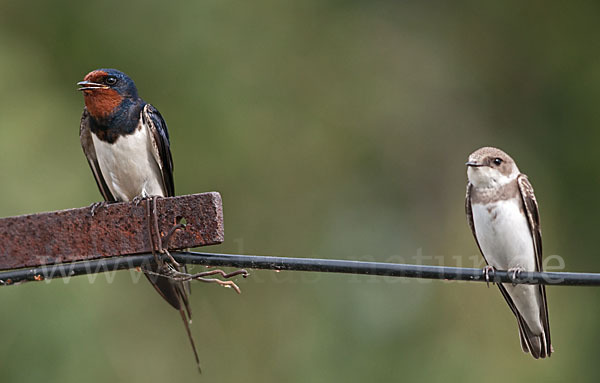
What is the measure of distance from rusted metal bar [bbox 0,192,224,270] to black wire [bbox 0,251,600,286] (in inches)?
1.2

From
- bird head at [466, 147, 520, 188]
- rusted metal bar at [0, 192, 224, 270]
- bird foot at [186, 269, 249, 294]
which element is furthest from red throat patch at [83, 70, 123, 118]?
bird head at [466, 147, 520, 188]

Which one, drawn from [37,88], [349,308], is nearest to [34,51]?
[37,88]

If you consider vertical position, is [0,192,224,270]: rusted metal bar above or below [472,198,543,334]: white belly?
above

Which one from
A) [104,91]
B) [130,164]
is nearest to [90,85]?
[104,91]

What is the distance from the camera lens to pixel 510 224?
4129 millimetres

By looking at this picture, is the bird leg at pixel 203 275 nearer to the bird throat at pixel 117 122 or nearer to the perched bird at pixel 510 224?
the bird throat at pixel 117 122

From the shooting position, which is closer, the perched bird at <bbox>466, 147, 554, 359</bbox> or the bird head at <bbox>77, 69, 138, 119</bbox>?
the bird head at <bbox>77, 69, 138, 119</bbox>

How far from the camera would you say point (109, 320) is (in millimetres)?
7660

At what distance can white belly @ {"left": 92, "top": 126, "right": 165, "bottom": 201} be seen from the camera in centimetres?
408

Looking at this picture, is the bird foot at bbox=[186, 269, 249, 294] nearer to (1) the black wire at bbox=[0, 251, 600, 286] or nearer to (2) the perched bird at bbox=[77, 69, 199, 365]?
(1) the black wire at bbox=[0, 251, 600, 286]

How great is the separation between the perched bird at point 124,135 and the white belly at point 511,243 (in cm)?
152

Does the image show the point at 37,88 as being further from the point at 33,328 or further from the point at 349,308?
the point at 349,308

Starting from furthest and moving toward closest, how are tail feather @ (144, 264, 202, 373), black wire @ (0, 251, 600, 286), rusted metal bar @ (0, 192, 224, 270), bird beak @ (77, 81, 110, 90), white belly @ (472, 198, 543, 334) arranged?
1. white belly @ (472, 198, 543, 334)
2. bird beak @ (77, 81, 110, 90)
3. tail feather @ (144, 264, 202, 373)
4. rusted metal bar @ (0, 192, 224, 270)
5. black wire @ (0, 251, 600, 286)

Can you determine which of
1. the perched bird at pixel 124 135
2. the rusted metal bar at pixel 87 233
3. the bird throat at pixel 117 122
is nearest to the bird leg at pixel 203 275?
the rusted metal bar at pixel 87 233
